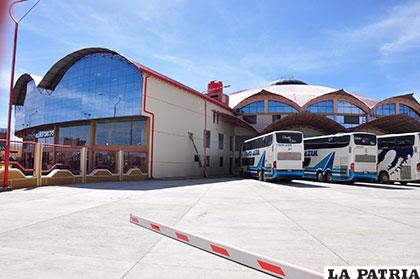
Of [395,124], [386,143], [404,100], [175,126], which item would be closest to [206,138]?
[175,126]

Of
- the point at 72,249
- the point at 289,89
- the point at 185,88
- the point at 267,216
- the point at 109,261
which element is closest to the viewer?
the point at 109,261

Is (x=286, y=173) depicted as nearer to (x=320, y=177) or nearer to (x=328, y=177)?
(x=328, y=177)

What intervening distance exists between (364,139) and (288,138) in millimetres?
5636

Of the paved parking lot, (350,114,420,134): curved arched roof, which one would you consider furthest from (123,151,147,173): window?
(350,114,420,134): curved arched roof

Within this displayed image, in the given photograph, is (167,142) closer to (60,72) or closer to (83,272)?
(60,72)

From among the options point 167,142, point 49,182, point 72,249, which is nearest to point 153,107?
point 167,142

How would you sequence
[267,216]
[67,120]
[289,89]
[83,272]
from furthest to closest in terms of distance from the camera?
1. [289,89]
2. [67,120]
3. [267,216]
4. [83,272]

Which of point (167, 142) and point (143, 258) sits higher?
point (167, 142)

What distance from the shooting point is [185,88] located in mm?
28578

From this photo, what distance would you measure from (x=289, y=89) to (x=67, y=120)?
30.1 metres

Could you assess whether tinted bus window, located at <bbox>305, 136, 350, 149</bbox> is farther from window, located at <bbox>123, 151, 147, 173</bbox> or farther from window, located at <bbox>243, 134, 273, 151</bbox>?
window, located at <bbox>123, 151, 147, 173</bbox>

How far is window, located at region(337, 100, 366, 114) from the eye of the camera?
→ 3935 centimetres

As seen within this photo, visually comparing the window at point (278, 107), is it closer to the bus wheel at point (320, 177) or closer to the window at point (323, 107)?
the window at point (323, 107)

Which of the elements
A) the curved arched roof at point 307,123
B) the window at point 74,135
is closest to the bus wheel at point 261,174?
the curved arched roof at point 307,123
